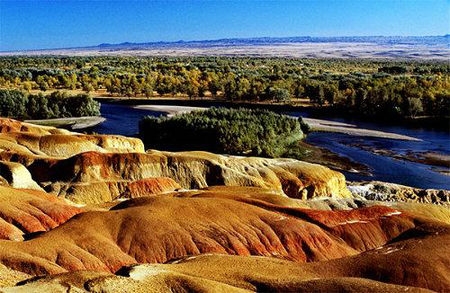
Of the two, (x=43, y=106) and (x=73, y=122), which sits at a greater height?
(x=43, y=106)

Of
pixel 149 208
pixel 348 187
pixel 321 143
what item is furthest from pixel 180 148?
pixel 149 208

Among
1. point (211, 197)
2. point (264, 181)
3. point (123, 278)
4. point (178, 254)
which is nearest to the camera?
point (123, 278)

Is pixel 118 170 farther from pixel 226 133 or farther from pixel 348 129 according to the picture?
pixel 348 129

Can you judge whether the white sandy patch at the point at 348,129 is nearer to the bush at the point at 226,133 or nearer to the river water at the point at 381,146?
the river water at the point at 381,146

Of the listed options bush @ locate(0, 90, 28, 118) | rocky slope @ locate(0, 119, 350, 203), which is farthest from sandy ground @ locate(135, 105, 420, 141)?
rocky slope @ locate(0, 119, 350, 203)

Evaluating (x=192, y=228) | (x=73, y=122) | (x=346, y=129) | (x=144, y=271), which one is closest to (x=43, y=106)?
(x=73, y=122)

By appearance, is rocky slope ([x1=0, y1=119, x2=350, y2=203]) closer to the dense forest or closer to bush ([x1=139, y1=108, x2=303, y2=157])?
bush ([x1=139, y1=108, x2=303, y2=157])

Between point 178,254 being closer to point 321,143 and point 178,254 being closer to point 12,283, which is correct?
point 12,283
